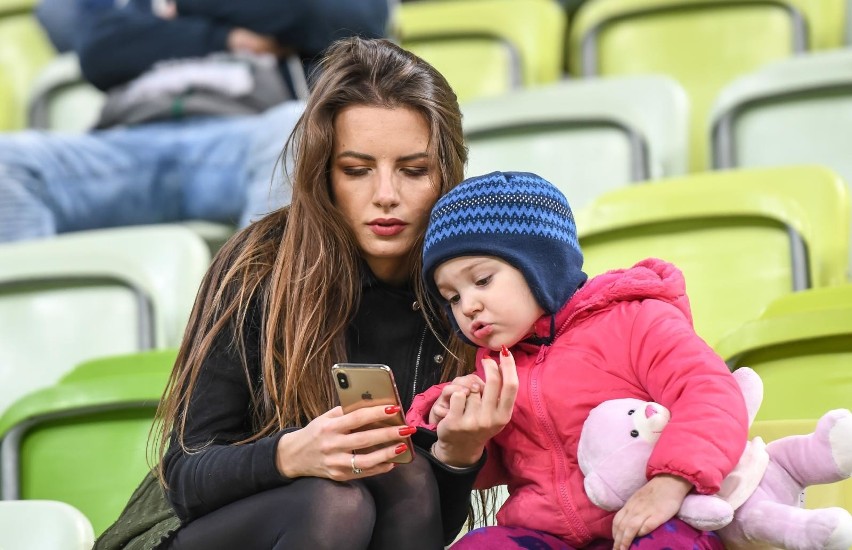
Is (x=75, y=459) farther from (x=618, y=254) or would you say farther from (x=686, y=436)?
(x=686, y=436)

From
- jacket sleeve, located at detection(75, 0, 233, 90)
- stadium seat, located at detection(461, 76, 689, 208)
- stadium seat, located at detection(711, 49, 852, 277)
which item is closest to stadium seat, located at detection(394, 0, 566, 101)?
jacket sleeve, located at detection(75, 0, 233, 90)

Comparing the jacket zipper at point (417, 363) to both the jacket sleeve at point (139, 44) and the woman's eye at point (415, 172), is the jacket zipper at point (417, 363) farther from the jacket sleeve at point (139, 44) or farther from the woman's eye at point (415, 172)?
the jacket sleeve at point (139, 44)

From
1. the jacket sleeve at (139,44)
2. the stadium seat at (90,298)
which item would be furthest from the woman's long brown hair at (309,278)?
the jacket sleeve at (139,44)

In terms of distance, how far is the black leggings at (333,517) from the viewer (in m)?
1.38

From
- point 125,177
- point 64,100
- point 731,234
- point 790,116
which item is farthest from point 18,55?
point 731,234

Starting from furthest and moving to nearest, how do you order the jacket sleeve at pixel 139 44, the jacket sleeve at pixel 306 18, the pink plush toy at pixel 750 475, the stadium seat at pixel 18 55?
the stadium seat at pixel 18 55 → the jacket sleeve at pixel 139 44 → the jacket sleeve at pixel 306 18 → the pink plush toy at pixel 750 475

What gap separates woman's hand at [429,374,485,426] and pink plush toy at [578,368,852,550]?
12 centimetres

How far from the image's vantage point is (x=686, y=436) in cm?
125

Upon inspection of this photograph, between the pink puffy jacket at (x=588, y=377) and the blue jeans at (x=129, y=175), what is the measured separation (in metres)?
1.38

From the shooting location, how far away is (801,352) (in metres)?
1.68

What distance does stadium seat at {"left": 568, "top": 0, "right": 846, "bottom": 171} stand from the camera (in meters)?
3.02

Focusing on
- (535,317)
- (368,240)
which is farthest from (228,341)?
(535,317)

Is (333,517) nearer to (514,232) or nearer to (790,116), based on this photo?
(514,232)

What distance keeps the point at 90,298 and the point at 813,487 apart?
141cm
